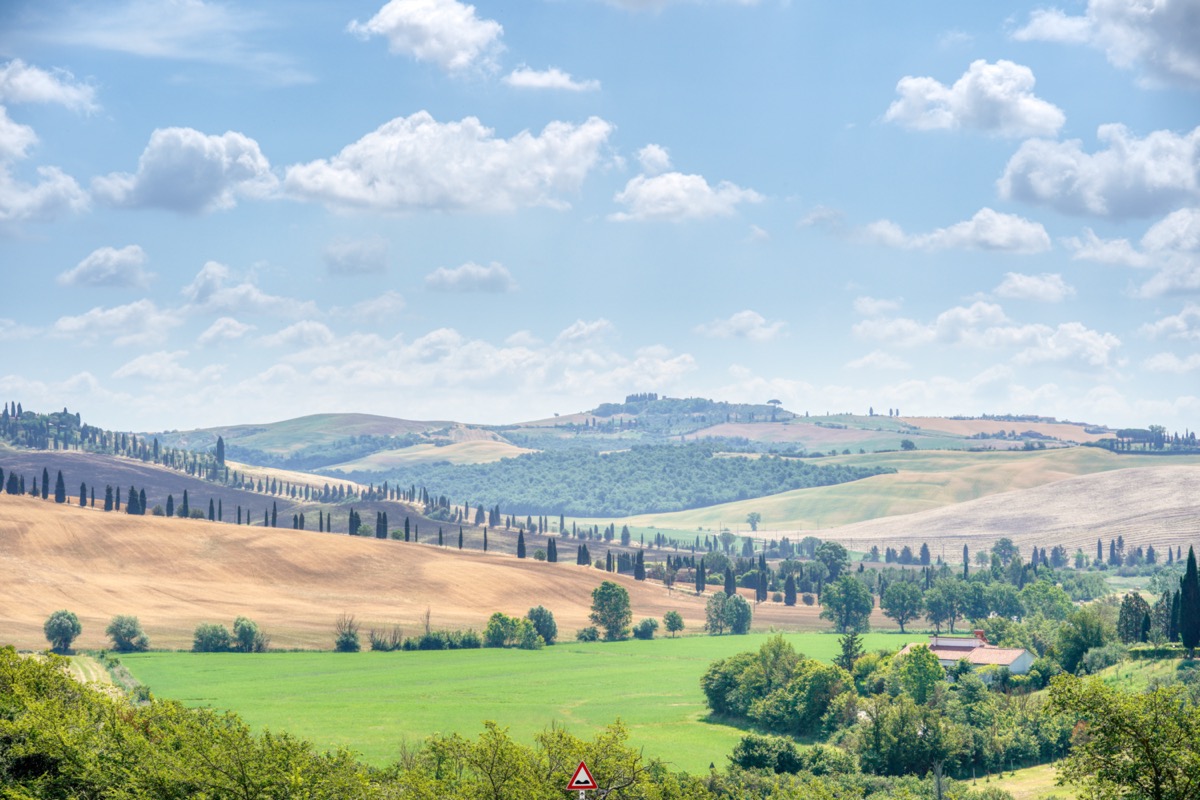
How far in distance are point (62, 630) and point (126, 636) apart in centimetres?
824

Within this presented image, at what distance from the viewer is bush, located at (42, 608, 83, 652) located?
157 m

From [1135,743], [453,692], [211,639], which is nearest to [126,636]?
[211,639]

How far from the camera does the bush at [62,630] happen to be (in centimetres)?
15662

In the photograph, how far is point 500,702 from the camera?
129750 millimetres

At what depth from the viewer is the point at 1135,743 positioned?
4041 cm

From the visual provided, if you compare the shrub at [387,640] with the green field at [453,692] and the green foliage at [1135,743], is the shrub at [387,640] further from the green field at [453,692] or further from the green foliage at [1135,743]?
the green foliage at [1135,743]

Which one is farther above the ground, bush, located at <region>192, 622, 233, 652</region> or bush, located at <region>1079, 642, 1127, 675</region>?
bush, located at <region>1079, 642, 1127, 675</region>

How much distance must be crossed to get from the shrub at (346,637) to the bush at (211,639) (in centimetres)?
1453

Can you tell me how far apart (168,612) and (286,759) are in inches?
5427

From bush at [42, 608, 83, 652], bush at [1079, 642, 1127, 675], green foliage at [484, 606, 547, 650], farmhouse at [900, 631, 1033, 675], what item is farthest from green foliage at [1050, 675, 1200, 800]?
green foliage at [484, 606, 547, 650]

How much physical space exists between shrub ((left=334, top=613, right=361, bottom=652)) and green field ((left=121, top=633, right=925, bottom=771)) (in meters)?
4.53

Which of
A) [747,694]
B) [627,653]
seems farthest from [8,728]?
[627,653]

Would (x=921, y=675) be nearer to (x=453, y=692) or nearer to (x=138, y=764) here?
(x=453, y=692)

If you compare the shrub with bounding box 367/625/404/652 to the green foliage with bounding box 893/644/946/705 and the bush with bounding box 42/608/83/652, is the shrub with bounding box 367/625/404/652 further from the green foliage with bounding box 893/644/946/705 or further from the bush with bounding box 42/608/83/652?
the green foliage with bounding box 893/644/946/705
